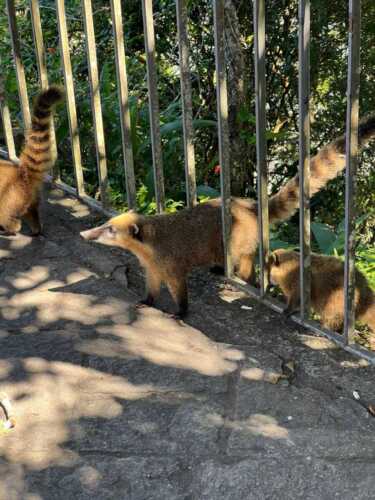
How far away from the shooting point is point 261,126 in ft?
13.0

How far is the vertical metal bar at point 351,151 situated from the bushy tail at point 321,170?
0.65 ft

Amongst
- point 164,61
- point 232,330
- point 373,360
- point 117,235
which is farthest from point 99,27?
point 373,360

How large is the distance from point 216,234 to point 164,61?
5.22 metres

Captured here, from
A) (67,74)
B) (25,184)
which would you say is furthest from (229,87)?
(25,184)

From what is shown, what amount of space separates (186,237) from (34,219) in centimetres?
143

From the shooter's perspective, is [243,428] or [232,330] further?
[232,330]

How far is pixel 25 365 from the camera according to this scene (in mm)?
3590

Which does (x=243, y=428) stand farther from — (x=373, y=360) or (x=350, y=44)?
(x=350, y=44)

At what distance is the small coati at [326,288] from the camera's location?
14.7 ft

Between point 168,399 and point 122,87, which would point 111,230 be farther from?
point 168,399

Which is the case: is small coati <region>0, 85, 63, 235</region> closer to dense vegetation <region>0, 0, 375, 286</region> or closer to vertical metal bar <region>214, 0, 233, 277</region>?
dense vegetation <region>0, 0, 375, 286</region>

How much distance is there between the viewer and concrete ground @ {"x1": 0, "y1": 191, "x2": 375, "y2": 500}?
9.38 feet

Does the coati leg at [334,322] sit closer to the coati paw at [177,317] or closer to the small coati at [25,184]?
the coati paw at [177,317]

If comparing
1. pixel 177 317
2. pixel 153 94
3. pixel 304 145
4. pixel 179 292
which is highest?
pixel 153 94
